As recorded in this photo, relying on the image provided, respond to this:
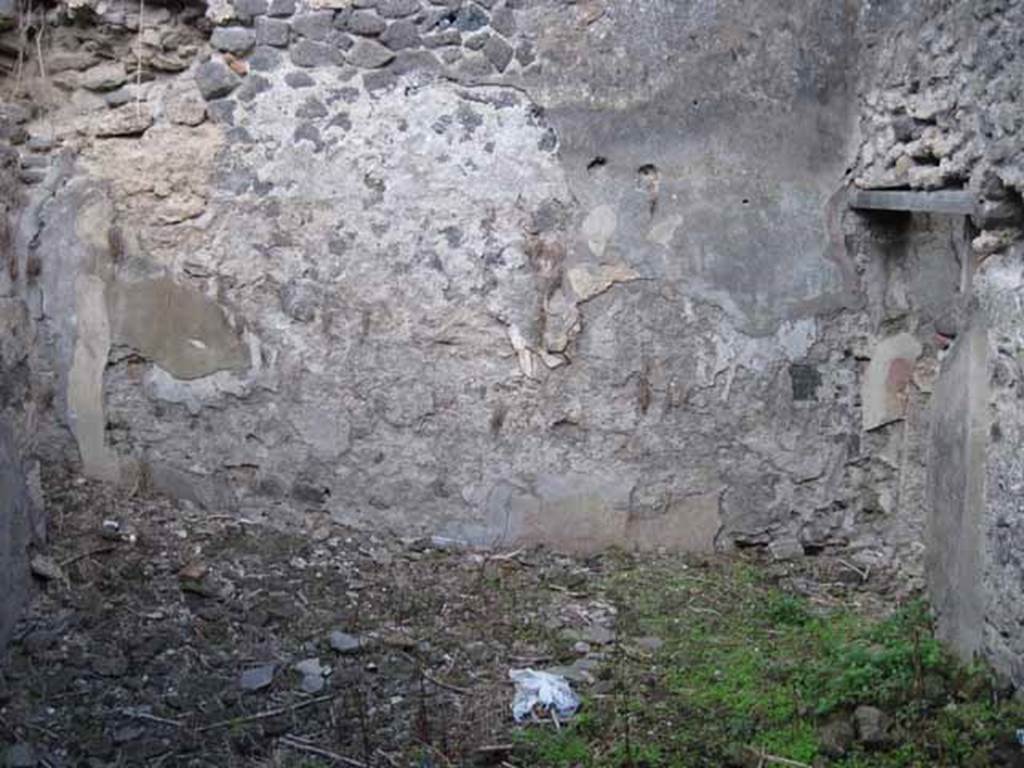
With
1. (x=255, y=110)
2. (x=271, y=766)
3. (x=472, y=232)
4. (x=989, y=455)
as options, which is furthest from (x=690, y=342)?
(x=271, y=766)

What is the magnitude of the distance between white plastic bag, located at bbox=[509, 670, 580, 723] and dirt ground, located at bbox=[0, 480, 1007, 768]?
0.19ft

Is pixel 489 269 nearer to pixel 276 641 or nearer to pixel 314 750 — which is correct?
pixel 276 641

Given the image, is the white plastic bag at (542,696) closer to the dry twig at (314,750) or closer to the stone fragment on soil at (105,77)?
the dry twig at (314,750)

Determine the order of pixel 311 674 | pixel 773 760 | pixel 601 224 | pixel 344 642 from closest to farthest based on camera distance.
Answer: pixel 773 760, pixel 311 674, pixel 344 642, pixel 601 224

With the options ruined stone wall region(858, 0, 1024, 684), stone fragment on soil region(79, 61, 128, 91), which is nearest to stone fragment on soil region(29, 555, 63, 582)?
stone fragment on soil region(79, 61, 128, 91)

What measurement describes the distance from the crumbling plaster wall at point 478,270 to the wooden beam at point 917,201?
16 centimetres

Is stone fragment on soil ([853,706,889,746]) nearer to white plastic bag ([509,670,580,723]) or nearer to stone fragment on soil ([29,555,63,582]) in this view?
white plastic bag ([509,670,580,723])

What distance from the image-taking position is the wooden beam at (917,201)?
4.45 m

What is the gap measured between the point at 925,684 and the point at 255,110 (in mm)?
3319

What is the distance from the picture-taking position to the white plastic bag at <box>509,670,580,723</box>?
4176mm

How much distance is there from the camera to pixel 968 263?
15.4 feet

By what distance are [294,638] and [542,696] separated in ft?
3.04

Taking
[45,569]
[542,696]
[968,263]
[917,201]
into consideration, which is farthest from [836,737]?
[45,569]

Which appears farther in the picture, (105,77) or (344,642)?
(105,77)
